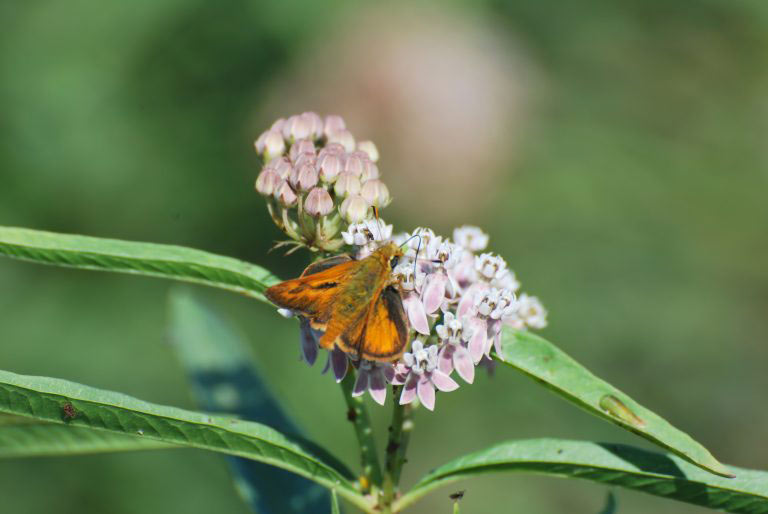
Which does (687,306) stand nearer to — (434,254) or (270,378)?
Answer: (270,378)

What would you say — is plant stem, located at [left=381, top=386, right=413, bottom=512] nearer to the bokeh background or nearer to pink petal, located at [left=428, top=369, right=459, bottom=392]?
pink petal, located at [left=428, top=369, right=459, bottom=392]

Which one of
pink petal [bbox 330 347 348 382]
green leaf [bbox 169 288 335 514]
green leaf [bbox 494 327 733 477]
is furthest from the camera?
green leaf [bbox 169 288 335 514]

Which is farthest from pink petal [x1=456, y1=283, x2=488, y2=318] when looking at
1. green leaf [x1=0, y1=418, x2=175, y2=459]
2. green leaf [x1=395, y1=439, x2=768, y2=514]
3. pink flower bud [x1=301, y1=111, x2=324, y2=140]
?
green leaf [x1=0, y1=418, x2=175, y2=459]

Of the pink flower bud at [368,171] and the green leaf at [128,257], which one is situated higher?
the pink flower bud at [368,171]

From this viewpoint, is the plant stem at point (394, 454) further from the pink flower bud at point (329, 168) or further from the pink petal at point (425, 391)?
the pink flower bud at point (329, 168)

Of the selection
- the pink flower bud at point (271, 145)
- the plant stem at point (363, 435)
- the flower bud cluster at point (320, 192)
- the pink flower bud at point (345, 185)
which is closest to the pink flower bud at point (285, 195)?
the flower bud cluster at point (320, 192)

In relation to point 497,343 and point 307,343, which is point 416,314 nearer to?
point 497,343
